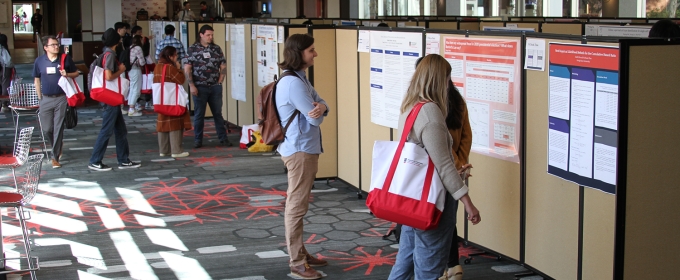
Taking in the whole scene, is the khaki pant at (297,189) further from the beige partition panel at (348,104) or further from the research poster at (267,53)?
the research poster at (267,53)

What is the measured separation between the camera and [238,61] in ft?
36.6

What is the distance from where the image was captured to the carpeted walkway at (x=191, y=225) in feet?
16.9

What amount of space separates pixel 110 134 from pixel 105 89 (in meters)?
0.54

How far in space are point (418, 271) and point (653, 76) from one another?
4.65ft

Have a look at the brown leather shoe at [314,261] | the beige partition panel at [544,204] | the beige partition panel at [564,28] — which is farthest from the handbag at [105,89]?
the beige partition panel at [544,204]

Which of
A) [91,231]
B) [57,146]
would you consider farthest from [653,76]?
[57,146]

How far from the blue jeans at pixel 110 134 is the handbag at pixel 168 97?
0.49 m

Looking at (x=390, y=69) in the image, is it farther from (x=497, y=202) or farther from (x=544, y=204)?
(x=544, y=204)

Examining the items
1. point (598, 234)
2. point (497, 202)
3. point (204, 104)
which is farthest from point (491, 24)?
point (598, 234)

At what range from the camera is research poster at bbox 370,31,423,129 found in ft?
19.6

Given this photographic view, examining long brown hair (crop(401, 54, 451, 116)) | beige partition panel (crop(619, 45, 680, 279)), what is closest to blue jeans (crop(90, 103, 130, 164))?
long brown hair (crop(401, 54, 451, 116))

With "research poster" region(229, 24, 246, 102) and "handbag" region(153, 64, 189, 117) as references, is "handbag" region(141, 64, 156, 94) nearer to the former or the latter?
"research poster" region(229, 24, 246, 102)

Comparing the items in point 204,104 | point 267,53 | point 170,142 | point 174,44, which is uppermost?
point 174,44

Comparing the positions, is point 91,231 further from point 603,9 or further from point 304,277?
point 603,9
